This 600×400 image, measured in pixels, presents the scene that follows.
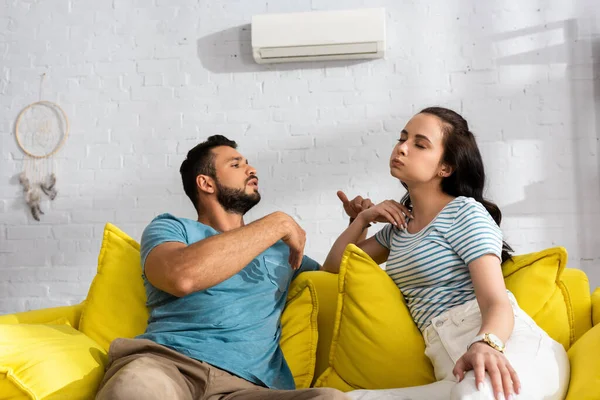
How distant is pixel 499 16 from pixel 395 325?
2348 mm

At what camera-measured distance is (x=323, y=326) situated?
2.27 metres

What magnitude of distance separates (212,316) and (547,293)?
100cm

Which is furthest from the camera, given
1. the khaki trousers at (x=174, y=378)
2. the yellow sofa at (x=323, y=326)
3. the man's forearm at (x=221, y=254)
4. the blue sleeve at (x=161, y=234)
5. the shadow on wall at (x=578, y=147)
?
the shadow on wall at (x=578, y=147)

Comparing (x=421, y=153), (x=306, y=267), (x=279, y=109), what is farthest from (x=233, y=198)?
(x=279, y=109)

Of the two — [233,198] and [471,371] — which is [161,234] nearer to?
[233,198]

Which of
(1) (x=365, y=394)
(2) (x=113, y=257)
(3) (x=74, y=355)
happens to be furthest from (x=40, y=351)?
(1) (x=365, y=394)

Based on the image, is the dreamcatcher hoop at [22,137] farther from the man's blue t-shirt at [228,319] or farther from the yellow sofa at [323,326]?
the man's blue t-shirt at [228,319]

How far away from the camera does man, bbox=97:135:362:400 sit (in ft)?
5.95

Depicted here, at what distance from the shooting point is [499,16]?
373 centimetres

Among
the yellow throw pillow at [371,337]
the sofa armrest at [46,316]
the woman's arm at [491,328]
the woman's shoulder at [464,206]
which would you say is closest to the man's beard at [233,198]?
the yellow throw pillow at [371,337]

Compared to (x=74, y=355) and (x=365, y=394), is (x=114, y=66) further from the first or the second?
(x=365, y=394)

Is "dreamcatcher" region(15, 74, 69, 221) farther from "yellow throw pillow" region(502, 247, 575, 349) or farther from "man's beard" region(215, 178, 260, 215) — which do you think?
"yellow throw pillow" region(502, 247, 575, 349)

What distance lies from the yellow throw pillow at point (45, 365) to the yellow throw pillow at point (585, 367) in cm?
127

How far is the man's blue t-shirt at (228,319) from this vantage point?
195cm
